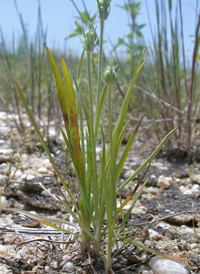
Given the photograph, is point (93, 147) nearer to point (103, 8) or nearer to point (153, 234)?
point (103, 8)

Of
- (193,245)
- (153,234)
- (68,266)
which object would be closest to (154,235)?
(153,234)

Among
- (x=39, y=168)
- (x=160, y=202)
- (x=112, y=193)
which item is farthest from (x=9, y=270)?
(x=39, y=168)

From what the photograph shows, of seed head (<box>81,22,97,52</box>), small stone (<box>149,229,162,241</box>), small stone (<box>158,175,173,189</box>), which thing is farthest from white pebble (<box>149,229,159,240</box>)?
seed head (<box>81,22,97,52</box>)

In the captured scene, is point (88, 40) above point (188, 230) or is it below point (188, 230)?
above

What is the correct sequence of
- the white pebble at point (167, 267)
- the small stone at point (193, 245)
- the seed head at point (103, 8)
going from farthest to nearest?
the small stone at point (193, 245) → the white pebble at point (167, 267) → the seed head at point (103, 8)

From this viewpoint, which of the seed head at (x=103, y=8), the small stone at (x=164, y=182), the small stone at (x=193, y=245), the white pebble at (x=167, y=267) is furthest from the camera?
the small stone at (x=164, y=182)

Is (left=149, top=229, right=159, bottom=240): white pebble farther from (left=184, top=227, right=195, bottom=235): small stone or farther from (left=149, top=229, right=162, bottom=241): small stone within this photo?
(left=184, top=227, right=195, bottom=235): small stone

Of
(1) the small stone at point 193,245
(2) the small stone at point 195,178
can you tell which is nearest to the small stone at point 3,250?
(1) the small stone at point 193,245

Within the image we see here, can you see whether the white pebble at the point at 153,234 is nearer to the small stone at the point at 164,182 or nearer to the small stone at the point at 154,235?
the small stone at the point at 154,235

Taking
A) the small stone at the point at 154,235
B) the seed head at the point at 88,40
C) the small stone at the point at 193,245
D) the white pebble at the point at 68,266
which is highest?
the seed head at the point at 88,40
